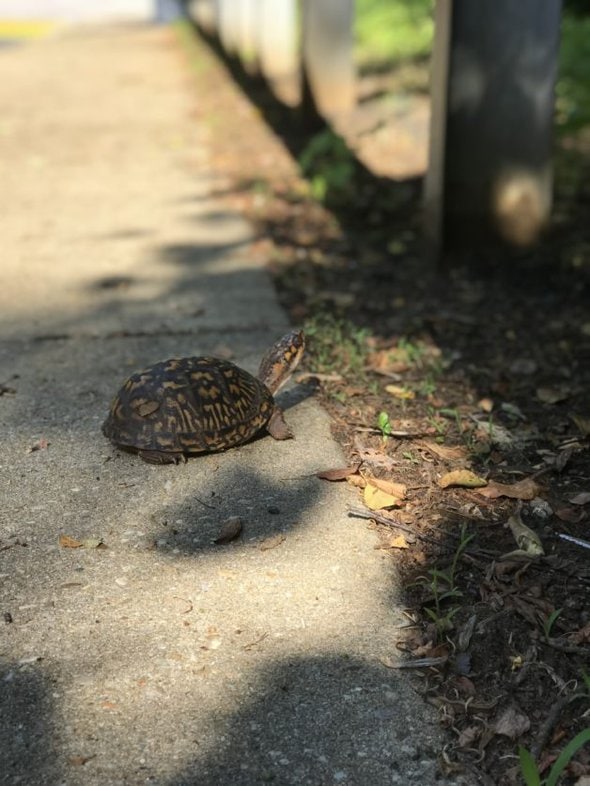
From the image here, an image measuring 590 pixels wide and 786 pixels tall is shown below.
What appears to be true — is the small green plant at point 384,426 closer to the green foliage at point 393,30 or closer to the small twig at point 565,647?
the small twig at point 565,647

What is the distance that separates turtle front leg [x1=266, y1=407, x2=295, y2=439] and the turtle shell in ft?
0.48

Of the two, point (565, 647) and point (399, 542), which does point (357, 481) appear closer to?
point (399, 542)

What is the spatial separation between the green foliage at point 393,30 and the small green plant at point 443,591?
1255 cm

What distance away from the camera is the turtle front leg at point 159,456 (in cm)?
398

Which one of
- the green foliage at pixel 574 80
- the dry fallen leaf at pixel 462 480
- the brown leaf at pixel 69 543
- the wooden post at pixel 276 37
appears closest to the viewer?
the brown leaf at pixel 69 543

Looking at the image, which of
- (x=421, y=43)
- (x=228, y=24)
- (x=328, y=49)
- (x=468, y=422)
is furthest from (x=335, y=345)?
(x=228, y=24)

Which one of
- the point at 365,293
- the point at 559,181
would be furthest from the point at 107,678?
the point at 559,181

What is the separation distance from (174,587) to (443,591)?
0.87 metres

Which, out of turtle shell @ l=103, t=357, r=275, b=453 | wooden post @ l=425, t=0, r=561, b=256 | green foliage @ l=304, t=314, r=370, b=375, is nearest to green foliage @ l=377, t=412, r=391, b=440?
turtle shell @ l=103, t=357, r=275, b=453

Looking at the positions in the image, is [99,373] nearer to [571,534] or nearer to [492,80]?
[571,534]

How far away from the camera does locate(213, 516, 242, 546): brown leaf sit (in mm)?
3527

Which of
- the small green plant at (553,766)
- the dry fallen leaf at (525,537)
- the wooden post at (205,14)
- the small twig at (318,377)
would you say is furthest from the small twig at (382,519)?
the wooden post at (205,14)

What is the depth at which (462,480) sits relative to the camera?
386 centimetres

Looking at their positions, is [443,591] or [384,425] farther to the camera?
Result: [384,425]
